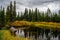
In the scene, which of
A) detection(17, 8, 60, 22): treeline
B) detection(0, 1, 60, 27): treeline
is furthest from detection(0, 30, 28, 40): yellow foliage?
detection(17, 8, 60, 22): treeline

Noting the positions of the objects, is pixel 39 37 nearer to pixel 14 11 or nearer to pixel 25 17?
pixel 25 17

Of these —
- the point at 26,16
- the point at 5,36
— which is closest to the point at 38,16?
the point at 26,16

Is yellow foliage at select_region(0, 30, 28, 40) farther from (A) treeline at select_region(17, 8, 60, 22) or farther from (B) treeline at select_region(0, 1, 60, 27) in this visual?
(A) treeline at select_region(17, 8, 60, 22)

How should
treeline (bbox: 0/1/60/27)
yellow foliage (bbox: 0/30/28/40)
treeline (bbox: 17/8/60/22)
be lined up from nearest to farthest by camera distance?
yellow foliage (bbox: 0/30/28/40) < treeline (bbox: 0/1/60/27) < treeline (bbox: 17/8/60/22)

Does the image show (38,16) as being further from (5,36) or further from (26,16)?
(5,36)

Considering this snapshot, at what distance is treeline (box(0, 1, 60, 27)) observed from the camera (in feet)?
14.6

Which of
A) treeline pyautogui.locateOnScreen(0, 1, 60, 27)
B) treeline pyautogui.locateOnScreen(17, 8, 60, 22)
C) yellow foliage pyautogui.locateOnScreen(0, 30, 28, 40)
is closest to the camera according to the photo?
yellow foliage pyautogui.locateOnScreen(0, 30, 28, 40)

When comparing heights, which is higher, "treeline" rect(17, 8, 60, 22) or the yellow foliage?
"treeline" rect(17, 8, 60, 22)

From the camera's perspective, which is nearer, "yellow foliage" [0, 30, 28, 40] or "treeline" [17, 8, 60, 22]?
"yellow foliage" [0, 30, 28, 40]

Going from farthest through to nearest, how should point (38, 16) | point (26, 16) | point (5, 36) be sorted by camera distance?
point (38, 16) → point (26, 16) → point (5, 36)

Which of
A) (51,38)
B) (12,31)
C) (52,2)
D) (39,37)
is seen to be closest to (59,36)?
(51,38)

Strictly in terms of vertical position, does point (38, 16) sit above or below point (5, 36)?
above

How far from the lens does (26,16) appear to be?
4.66 metres

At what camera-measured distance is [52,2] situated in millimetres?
5027
